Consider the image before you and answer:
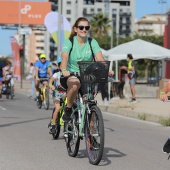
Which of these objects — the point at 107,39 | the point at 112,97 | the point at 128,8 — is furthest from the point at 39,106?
the point at 128,8

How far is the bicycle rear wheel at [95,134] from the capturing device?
7.39m

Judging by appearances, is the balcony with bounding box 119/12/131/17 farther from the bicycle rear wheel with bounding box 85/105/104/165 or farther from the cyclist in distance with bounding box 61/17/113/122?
the bicycle rear wheel with bounding box 85/105/104/165

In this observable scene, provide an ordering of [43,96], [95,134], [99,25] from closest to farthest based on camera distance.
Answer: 1. [95,134]
2. [43,96]
3. [99,25]

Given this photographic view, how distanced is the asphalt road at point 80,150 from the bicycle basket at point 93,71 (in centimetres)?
108

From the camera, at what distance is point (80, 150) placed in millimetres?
9156

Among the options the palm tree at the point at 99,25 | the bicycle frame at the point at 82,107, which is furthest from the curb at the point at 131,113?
the palm tree at the point at 99,25

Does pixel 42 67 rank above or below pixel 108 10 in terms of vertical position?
below

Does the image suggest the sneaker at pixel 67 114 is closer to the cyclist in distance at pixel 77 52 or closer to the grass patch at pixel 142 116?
the cyclist in distance at pixel 77 52

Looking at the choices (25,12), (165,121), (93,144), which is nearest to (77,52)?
(93,144)

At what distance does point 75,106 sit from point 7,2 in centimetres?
9262

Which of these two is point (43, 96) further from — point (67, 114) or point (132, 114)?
point (67, 114)

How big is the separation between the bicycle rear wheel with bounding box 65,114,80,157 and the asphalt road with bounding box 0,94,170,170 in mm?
105

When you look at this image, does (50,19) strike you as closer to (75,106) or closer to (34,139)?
(34,139)

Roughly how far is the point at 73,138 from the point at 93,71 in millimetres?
1260
